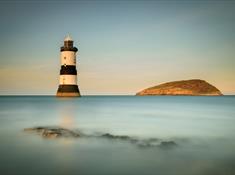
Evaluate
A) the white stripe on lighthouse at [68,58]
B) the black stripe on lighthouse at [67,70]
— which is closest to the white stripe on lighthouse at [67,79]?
the black stripe on lighthouse at [67,70]

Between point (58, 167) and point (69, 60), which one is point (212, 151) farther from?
point (69, 60)

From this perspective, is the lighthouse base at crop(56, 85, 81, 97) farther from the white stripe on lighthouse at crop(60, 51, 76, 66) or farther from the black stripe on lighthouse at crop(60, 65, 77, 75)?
the white stripe on lighthouse at crop(60, 51, 76, 66)

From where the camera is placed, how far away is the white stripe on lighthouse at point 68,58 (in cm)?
3684

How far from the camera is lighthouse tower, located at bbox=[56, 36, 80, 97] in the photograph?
3669 cm

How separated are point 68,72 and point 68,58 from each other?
1.90 meters

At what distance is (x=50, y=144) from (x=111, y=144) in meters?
2.13

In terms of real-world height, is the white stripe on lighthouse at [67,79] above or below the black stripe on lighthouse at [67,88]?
above

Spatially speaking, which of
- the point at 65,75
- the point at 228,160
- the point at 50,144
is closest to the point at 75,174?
the point at 50,144

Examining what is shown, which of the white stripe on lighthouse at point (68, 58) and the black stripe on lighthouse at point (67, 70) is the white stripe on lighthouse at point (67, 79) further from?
the white stripe on lighthouse at point (68, 58)

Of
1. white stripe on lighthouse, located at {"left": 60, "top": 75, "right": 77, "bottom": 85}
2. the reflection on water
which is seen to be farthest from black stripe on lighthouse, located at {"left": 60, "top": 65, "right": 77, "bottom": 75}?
the reflection on water

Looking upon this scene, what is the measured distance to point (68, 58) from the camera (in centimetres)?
3688

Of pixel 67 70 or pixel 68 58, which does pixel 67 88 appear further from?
pixel 68 58

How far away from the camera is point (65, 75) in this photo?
36.7 m

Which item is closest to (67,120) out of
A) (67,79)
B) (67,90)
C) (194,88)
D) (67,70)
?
(67,79)
